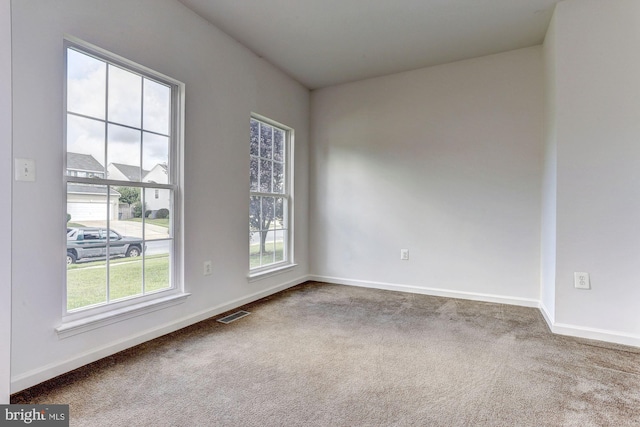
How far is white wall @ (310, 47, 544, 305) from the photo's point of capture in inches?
138

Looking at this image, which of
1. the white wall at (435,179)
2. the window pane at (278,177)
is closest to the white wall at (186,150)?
the window pane at (278,177)

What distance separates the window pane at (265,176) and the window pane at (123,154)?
1532 mm

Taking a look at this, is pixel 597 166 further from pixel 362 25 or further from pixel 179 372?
pixel 179 372

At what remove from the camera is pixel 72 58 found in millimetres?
2096

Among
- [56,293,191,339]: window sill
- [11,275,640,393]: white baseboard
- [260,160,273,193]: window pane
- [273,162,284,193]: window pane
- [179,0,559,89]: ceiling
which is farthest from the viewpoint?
[273,162,284,193]: window pane

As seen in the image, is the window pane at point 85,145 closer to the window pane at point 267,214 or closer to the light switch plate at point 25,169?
the light switch plate at point 25,169

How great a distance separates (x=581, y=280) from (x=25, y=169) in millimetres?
3944

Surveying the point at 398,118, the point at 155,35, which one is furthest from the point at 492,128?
the point at 155,35

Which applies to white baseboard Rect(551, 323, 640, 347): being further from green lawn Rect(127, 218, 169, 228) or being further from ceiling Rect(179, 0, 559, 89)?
green lawn Rect(127, 218, 169, 228)

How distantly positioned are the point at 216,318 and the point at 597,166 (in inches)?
137

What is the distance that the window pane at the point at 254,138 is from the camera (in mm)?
3723

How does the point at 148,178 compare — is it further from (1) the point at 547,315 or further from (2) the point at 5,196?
(1) the point at 547,315

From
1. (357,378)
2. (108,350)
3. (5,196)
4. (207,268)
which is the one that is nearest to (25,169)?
(5,196)

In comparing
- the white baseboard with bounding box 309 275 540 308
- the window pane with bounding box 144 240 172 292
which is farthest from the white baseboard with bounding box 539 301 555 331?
the window pane with bounding box 144 240 172 292
